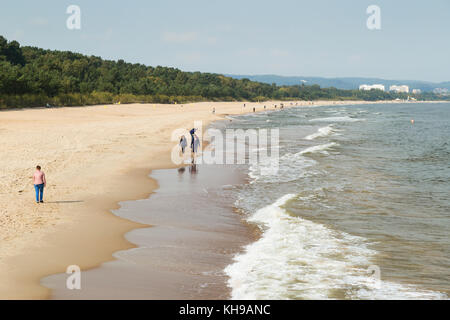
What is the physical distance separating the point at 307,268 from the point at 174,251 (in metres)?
3.25

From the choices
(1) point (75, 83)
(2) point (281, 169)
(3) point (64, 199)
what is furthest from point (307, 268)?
(1) point (75, 83)

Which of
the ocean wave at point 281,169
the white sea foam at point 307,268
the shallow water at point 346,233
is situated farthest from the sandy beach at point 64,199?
the ocean wave at point 281,169

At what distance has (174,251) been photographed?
1098cm

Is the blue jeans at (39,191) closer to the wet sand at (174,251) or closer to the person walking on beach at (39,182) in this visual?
the person walking on beach at (39,182)

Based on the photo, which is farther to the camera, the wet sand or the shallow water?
the shallow water

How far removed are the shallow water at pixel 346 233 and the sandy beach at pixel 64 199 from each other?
3.77 m

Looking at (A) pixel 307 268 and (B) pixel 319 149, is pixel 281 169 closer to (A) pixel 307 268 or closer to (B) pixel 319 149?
(B) pixel 319 149

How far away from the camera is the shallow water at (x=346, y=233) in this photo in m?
9.17

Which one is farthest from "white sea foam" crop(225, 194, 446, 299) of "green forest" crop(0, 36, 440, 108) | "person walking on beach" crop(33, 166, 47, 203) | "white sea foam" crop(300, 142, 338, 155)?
"green forest" crop(0, 36, 440, 108)

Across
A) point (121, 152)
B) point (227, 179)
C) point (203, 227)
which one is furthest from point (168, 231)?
point (121, 152)

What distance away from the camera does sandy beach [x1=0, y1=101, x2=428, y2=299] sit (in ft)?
31.3

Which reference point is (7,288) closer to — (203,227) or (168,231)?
(168,231)

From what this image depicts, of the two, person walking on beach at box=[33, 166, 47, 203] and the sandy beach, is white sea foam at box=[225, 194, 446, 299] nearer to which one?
the sandy beach

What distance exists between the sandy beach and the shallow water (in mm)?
3772
